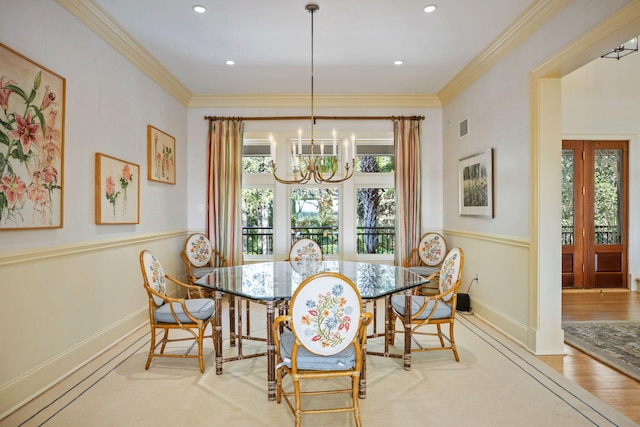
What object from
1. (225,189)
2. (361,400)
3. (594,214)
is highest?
(225,189)

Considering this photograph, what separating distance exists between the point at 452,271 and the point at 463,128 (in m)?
2.45

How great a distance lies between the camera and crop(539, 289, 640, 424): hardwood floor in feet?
8.05

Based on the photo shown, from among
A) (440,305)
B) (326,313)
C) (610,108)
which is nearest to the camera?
(326,313)

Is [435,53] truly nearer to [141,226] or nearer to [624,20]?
[624,20]

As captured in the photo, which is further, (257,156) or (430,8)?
(257,156)

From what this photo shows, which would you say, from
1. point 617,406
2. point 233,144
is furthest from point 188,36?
point 617,406

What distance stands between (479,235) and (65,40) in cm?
440

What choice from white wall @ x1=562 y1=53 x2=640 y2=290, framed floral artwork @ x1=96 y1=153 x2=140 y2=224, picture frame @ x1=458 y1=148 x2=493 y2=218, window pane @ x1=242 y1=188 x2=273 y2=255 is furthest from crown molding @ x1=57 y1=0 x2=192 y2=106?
white wall @ x1=562 y1=53 x2=640 y2=290

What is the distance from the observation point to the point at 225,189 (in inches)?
215

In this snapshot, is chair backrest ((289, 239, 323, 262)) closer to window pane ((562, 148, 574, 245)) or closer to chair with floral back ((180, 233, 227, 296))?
chair with floral back ((180, 233, 227, 296))

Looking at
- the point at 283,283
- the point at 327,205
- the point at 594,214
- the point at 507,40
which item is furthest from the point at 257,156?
the point at 594,214

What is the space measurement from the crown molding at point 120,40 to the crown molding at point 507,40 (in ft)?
11.7

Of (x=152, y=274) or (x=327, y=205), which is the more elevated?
(x=327, y=205)

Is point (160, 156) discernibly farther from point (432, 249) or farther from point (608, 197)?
point (608, 197)
